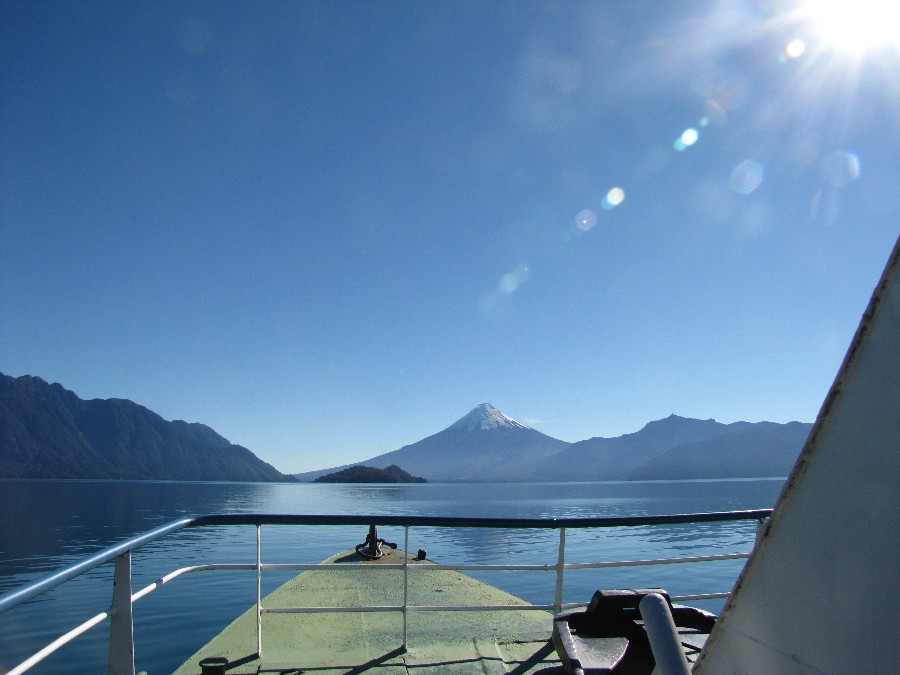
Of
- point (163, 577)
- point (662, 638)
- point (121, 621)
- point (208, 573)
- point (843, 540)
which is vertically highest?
point (843, 540)

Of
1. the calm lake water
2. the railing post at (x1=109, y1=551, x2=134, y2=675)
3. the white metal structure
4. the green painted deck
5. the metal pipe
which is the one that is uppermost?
the white metal structure

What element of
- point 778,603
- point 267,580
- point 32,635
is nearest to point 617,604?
point 778,603

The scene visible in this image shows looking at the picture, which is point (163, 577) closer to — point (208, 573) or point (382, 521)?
point (382, 521)

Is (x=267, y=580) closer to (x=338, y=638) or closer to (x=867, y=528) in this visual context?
(x=338, y=638)

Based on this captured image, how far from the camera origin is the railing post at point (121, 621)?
3.20m

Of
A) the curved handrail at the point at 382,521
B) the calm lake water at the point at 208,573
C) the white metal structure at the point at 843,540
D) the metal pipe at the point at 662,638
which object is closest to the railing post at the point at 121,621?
the curved handrail at the point at 382,521

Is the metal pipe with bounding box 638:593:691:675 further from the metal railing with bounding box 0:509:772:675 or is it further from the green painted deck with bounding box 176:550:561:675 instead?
the green painted deck with bounding box 176:550:561:675

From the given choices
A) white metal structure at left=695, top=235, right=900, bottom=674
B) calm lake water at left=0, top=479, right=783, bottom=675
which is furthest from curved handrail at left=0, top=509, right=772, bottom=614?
white metal structure at left=695, top=235, right=900, bottom=674

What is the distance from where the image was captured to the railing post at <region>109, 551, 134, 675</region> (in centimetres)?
320

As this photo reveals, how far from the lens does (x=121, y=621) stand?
3.22m

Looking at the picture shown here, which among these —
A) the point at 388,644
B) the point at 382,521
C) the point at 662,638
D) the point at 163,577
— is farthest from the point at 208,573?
the point at 662,638

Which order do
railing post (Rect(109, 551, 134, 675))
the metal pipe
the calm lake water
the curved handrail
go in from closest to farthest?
the metal pipe, railing post (Rect(109, 551, 134, 675)), the curved handrail, the calm lake water

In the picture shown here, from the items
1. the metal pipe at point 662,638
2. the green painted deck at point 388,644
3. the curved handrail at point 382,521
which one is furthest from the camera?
the green painted deck at point 388,644

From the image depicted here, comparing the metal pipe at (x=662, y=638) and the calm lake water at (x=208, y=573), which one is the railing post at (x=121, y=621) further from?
the metal pipe at (x=662, y=638)
